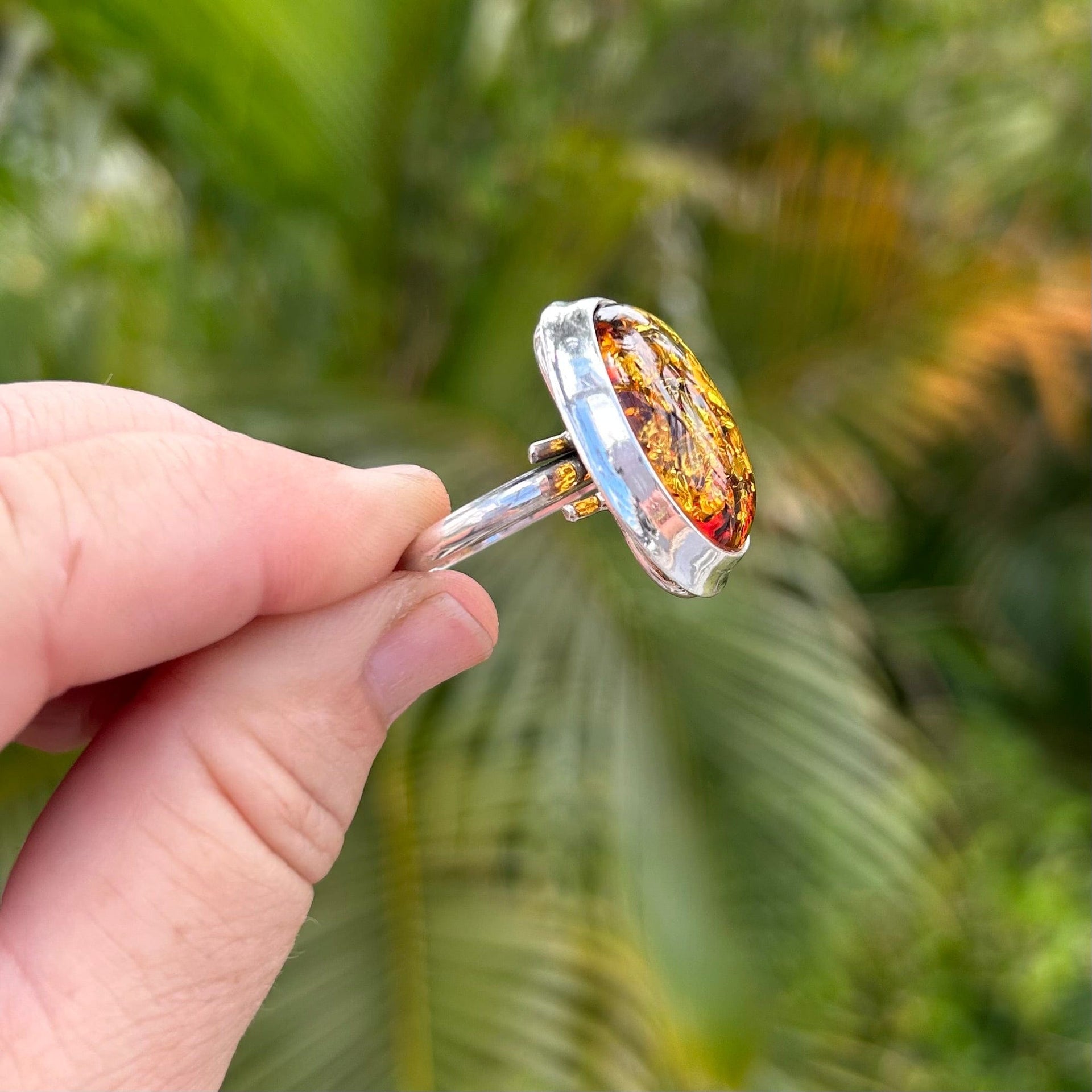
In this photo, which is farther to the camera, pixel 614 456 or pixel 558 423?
pixel 558 423

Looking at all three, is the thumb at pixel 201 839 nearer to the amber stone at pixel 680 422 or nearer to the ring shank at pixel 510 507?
the ring shank at pixel 510 507

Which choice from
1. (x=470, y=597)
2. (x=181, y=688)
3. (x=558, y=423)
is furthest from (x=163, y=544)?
(x=558, y=423)

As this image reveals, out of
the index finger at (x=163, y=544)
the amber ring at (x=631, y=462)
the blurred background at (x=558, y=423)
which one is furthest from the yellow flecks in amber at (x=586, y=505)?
the blurred background at (x=558, y=423)

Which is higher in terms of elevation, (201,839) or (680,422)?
(680,422)

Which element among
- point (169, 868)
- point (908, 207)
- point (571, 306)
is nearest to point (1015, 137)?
point (908, 207)

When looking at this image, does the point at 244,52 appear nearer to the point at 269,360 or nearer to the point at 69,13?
the point at 69,13

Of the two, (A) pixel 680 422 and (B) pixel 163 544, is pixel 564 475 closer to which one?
(A) pixel 680 422

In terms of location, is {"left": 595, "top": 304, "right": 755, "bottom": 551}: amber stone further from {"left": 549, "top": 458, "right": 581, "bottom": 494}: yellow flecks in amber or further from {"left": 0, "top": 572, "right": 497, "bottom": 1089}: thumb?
{"left": 0, "top": 572, "right": 497, "bottom": 1089}: thumb
